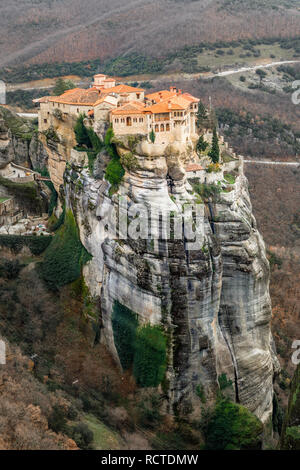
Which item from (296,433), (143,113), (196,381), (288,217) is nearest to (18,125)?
(143,113)

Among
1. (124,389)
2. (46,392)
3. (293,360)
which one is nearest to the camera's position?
(46,392)

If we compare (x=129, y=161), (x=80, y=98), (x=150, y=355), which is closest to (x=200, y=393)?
(x=150, y=355)

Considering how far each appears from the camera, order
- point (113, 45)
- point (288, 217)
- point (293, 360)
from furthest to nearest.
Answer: point (113, 45) → point (288, 217) → point (293, 360)

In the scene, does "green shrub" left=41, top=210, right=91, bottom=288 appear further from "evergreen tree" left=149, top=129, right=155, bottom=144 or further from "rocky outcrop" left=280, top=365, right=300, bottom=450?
"rocky outcrop" left=280, top=365, right=300, bottom=450

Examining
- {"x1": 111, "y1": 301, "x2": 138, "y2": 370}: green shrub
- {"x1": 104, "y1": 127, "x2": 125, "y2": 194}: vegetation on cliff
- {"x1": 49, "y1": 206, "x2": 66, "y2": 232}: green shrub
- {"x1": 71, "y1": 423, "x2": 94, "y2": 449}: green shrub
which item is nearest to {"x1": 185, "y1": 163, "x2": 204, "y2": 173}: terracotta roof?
{"x1": 104, "y1": 127, "x2": 125, "y2": 194}: vegetation on cliff

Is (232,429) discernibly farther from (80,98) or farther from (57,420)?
(80,98)

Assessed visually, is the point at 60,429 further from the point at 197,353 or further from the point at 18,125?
the point at 18,125
